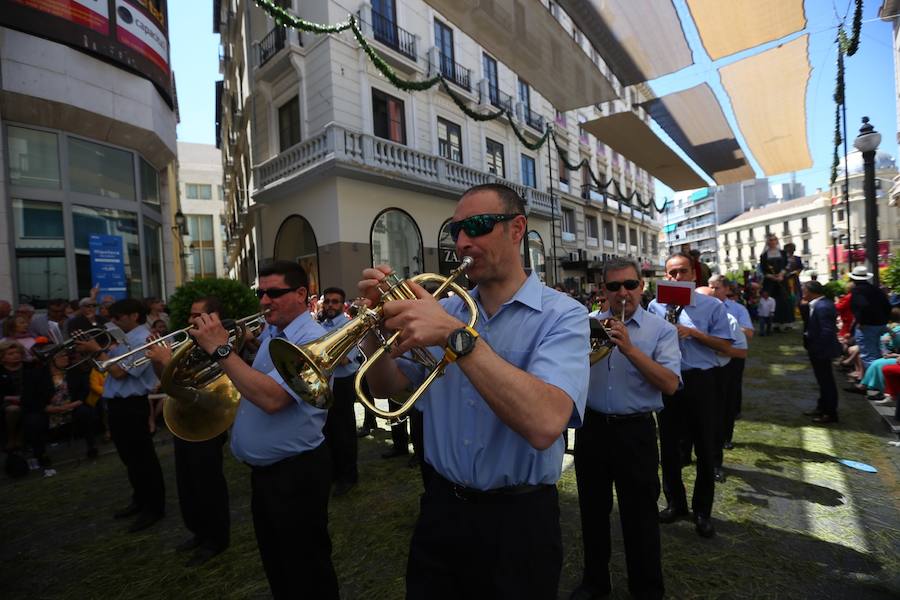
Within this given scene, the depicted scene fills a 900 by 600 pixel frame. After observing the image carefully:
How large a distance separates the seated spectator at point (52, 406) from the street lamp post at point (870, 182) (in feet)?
41.5

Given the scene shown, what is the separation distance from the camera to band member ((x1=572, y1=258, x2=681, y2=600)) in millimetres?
2836

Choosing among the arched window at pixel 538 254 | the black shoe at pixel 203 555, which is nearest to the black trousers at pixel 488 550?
the black shoe at pixel 203 555

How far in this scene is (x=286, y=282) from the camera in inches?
123

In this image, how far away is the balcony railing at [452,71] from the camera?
1741 cm

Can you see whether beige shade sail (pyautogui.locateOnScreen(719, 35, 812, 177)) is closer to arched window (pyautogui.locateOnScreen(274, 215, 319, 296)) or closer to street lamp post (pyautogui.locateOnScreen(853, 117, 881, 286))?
street lamp post (pyautogui.locateOnScreen(853, 117, 881, 286))

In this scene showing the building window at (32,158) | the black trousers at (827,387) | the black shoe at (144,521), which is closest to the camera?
the black shoe at (144,521)

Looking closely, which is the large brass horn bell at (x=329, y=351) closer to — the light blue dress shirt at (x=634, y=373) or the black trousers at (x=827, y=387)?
the light blue dress shirt at (x=634, y=373)

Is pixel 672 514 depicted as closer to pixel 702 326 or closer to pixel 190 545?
pixel 702 326

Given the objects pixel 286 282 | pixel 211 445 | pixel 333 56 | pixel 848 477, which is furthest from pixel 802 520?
pixel 333 56

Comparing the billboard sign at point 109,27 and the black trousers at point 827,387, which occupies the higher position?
the billboard sign at point 109,27

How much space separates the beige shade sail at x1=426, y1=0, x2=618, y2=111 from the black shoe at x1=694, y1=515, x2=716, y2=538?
15.9 feet

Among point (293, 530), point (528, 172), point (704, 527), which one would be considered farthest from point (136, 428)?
point (528, 172)

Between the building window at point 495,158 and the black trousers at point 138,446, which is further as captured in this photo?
the building window at point 495,158

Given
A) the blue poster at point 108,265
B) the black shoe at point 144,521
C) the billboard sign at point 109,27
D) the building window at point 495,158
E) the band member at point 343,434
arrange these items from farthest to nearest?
the building window at point 495,158 → the blue poster at point 108,265 → the billboard sign at point 109,27 → the band member at point 343,434 → the black shoe at point 144,521
